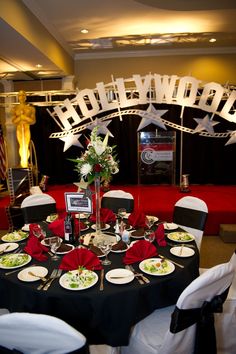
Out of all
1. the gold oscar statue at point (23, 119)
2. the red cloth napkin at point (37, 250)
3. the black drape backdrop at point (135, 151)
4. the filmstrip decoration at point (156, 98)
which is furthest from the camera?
the black drape backdrop at point (135, 151)

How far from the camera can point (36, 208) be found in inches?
118

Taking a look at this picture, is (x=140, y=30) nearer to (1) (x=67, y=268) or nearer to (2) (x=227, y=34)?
(2) (x=227, y=34)

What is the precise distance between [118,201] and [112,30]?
297cm

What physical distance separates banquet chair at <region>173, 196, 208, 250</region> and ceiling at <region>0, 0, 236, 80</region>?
8.67 ft

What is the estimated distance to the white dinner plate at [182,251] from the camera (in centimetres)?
193

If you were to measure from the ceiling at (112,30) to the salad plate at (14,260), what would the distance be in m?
2.38

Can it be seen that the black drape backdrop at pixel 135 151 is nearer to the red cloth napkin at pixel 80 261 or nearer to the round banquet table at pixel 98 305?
the red cloth napkin at pixel 80 261

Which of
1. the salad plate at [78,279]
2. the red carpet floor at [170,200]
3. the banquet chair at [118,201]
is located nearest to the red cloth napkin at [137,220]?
the banquet chair at [118,201]

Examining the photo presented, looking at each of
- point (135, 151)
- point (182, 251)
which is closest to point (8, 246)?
point (182, 251)

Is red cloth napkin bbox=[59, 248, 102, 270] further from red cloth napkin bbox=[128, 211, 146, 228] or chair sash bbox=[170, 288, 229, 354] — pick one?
red cloth napkin bbox=[128, 211, 146, 228]

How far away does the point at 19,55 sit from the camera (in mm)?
4121

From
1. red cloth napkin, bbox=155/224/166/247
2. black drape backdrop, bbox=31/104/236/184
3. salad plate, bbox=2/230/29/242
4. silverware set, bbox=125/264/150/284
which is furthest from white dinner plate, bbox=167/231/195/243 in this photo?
black drape backdrop, bbox=31/104/236/184

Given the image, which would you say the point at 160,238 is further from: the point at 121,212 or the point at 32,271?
the point at 32,271

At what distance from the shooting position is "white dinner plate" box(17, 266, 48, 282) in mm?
1639
